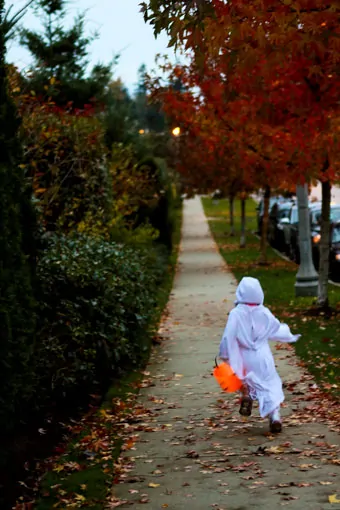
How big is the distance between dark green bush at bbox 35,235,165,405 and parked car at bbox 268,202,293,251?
2356cm

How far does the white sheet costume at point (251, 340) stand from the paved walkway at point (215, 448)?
485mm

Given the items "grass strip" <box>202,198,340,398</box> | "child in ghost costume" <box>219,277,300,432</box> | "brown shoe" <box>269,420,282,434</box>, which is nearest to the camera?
"brown shoe" <box>269,420,282,434</box>

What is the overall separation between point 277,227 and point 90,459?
30149 millimetres

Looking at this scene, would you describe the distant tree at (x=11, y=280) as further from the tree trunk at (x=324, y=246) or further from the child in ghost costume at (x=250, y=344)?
the tree trunk at (x=324, y=246)

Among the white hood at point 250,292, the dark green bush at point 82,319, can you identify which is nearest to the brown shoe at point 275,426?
the white hood at point 250,292

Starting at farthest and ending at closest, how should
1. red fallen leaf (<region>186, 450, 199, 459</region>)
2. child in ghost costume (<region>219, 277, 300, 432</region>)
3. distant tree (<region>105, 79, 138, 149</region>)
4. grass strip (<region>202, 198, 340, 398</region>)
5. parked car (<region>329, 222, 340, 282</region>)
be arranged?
distant tree (<region>105, 79, 138, 149</region>)
parked car (<region>329, 222, 340, 282</region>)
grass strip (<region>202, 198, 340, 398</region>)
child in ghost costume (<region>219, 277, 300, 432</region>)
red fallen leaf (<region>186, 450, 199, 459</region>)

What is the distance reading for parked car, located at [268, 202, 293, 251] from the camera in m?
36.5

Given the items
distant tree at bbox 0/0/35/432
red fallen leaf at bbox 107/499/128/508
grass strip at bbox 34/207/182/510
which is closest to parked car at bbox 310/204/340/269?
grass strip at bbox 34/207/182/510

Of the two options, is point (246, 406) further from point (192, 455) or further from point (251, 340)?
point (192, 455)

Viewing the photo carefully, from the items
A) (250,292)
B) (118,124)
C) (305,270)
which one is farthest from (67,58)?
(250,292)

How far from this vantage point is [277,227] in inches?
1481

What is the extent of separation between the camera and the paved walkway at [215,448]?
6625 millimetres

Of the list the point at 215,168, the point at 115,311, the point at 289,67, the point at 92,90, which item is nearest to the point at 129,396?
the point at 115,311

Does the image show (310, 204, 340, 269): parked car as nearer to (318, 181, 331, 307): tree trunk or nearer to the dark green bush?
(318, 181, 331, 307): tree trunk
